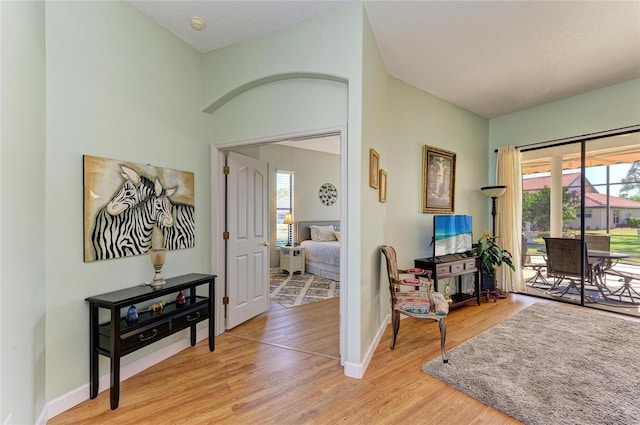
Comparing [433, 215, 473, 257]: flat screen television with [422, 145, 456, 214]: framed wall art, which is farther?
[422, 145, 456, 214]: framed wall art

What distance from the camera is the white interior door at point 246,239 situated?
3.44 m

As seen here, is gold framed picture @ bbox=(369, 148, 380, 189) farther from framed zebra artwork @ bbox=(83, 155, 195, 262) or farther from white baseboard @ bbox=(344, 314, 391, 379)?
framed zebra artwork @ bbox=(83, 155, 195, 262)

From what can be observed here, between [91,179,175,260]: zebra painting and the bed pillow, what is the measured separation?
466 cm

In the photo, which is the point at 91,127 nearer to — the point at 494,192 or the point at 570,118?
the point at 494,192

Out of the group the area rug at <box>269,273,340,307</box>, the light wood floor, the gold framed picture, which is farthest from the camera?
the area rug at <box>269,273,340,307</box>

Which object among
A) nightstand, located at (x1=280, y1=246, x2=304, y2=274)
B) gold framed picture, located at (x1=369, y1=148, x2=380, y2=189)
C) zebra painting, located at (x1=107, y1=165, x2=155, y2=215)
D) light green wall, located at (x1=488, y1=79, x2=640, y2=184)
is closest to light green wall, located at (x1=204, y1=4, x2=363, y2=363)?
gold framed picture, located at (x1=369, y1=148, x2=380, y2=189)

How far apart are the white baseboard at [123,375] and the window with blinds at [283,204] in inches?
160

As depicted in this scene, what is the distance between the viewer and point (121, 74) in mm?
2430

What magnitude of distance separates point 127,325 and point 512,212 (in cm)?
541

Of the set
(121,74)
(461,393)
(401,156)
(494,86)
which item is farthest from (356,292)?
(494,86)

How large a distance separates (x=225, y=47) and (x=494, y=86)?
3.42m

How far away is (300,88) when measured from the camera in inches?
113

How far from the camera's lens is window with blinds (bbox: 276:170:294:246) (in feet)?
23.6

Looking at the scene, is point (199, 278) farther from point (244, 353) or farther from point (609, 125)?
point (609, 125)
